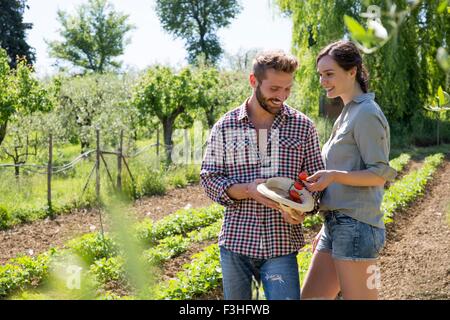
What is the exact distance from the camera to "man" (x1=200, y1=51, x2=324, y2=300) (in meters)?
2.26

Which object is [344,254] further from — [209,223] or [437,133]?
[437,133]

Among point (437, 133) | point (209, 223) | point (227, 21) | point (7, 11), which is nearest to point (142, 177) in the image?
point (209, 223)

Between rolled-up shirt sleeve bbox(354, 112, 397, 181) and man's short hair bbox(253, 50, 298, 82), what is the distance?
0.37 metres

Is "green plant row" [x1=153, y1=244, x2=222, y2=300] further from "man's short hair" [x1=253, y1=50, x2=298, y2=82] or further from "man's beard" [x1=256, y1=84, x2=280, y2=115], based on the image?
"man's short hair" [x1=253, y1=50, x2=298, y2=82]

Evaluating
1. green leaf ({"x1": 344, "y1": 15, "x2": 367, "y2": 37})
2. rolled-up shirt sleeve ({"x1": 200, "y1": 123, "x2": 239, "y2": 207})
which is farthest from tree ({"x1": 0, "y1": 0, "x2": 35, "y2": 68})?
green leaf ({"x1": 344, "y1": 15, "x2": 367, "y2": 37})

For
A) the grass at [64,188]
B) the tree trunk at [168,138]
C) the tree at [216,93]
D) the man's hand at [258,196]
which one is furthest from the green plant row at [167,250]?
the tree at [216,93]

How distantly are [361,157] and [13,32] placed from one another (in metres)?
30.6

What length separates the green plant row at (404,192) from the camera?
317 inches

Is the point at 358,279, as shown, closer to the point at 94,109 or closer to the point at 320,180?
the point at 320,180

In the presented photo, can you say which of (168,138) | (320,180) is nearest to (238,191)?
(320,180)

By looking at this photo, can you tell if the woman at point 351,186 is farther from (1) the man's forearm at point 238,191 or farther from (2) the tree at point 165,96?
(2) the tree at point 165,96

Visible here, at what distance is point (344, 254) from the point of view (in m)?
2.28

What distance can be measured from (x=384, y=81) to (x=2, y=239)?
44.6 ft

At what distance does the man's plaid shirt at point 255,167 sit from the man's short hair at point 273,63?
199 millimetres
